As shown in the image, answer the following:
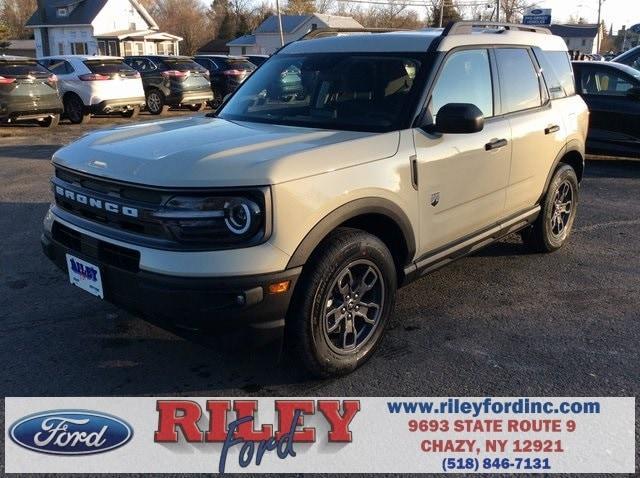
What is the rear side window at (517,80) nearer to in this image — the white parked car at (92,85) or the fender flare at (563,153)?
the fender flare at (563,153)

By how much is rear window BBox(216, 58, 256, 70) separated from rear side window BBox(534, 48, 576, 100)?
16.3 m

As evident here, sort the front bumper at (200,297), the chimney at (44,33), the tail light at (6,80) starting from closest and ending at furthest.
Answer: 1. the front bumper at (200,297)
2. the tail light at (6,80)
3. the chimney at (44,33)

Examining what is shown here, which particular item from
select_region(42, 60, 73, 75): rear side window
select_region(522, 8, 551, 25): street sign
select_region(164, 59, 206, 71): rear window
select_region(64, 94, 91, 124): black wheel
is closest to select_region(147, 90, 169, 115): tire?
select_region(164, 59, 206, 71): rear window

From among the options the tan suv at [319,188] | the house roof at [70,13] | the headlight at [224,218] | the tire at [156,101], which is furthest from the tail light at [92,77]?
the house roof at [70,13]

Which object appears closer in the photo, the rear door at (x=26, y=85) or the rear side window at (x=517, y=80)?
the rear side window at (x=517, y=80)

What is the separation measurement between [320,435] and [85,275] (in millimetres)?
1478

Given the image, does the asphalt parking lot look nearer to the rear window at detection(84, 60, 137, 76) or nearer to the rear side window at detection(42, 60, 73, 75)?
the rear window at detection(84, 60, 137, 76)

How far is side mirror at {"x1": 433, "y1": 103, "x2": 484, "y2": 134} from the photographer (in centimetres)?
359

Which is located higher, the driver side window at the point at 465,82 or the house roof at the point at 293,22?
the house roof at the point at 293,22

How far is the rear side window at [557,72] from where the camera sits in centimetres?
523

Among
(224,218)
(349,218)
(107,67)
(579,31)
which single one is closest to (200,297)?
(224,218)

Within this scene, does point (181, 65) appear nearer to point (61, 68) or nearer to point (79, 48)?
point (61, 68)

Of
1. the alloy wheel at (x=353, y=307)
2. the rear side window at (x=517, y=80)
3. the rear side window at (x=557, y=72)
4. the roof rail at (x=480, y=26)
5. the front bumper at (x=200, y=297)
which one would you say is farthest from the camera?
the rear side window at (x=557, y=72)

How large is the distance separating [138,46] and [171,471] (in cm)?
5161
